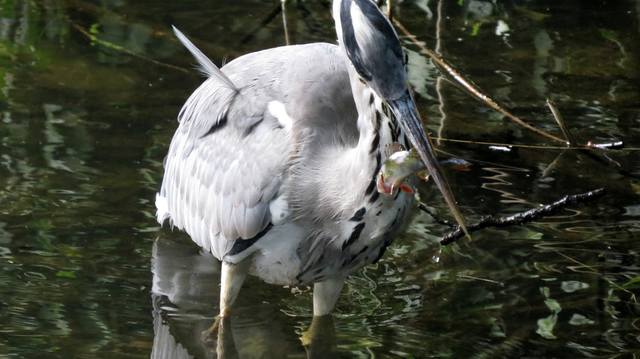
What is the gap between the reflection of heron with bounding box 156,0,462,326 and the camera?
409 centimetres

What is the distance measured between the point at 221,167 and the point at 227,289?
1.75 feet

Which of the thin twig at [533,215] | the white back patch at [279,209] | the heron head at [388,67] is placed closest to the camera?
the heron head at [388,67]

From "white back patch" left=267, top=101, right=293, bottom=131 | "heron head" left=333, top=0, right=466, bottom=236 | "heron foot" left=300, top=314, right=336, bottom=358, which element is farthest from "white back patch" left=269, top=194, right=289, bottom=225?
"heron head" left=333, top=0, right=466, bottom=236

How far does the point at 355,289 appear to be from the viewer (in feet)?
18.0

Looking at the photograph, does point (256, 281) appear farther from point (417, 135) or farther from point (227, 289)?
point (417, 135)

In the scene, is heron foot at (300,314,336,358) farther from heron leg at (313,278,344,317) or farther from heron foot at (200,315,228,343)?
heron foot at (200,315,228,343)

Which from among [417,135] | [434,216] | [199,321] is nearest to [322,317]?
[199,321]

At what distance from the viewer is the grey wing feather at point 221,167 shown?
482cm

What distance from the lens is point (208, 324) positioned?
5258mm

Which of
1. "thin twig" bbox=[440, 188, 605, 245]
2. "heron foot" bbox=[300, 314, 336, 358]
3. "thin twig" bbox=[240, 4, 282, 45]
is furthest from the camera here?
"thin twig" bbox=[240, 4, 282, 45]

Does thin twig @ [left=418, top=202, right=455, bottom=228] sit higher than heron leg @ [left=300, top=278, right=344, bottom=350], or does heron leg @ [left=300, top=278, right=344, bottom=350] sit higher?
thin twig @ [left=418, top=202, right=455, bottom=228]

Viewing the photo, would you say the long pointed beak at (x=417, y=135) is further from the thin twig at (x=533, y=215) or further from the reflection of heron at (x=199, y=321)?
the reflection of heron at (x=199, y=321)

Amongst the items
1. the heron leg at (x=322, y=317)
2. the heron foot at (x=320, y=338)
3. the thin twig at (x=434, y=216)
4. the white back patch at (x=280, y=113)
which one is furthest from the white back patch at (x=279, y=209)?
the thin twig at (x=434, y=216)

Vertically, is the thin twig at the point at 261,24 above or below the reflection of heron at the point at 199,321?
above
